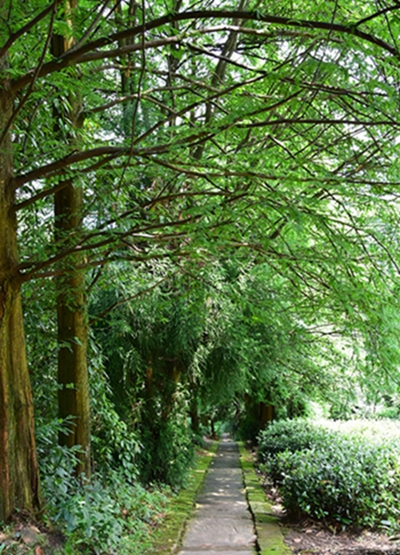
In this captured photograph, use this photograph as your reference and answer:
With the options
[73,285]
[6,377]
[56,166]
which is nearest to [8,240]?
[56,166]

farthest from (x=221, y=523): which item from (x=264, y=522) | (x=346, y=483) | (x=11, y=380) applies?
(x=11, y=380)

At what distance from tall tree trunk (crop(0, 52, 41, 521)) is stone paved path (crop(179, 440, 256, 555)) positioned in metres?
2.12

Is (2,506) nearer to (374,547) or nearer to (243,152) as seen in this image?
(243,152)

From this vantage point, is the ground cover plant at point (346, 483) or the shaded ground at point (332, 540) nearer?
the shaded ground at point (332, 540)

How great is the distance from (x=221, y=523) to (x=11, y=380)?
375 centimetres

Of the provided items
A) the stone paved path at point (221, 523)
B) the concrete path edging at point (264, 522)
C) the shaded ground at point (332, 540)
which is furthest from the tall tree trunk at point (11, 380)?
the shaded ground at point (332, 540)

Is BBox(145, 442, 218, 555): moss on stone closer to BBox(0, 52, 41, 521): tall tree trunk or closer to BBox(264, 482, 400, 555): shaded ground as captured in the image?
BBox(264, 482, 400, 555): shaded ground

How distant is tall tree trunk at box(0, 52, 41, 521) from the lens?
11.3ft

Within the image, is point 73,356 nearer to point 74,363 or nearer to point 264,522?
point 74,363

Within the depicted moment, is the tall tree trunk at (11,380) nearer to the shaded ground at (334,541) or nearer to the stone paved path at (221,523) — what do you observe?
the stone paved path at (221,523)

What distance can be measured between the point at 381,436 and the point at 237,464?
5.00m

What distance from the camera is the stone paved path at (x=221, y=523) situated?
16.8 ft

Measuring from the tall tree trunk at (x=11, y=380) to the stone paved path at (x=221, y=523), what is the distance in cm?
212

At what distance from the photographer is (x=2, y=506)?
131 inches
